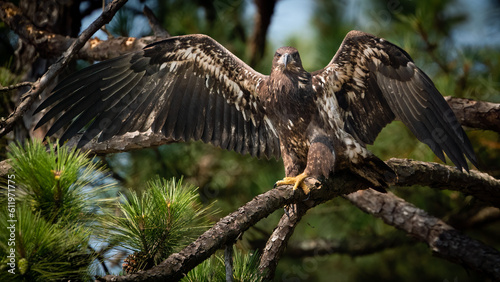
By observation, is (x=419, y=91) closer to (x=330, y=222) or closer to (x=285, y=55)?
(x=285, y=55)

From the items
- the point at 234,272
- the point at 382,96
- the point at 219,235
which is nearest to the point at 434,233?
the point at 382,96

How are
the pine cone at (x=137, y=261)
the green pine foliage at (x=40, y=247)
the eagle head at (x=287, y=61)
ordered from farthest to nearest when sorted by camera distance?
the eagle head at (x=287, y=61) → the pine cone at (x=137, y=261) → the green pine foliage at (x=40, y=247)

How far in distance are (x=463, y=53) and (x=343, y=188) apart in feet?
7.72

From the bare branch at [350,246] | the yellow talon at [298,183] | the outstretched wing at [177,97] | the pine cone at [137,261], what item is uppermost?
the outstretched wing at [177,97]

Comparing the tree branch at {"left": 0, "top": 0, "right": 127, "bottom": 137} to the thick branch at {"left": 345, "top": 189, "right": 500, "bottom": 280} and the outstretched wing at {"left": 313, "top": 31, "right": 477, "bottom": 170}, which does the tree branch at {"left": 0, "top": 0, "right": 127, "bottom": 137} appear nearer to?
the outstretched wing at {"left": 313, "top": 31, "right": 477, "bottom": 170}

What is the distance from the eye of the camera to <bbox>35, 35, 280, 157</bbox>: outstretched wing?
3.28 m

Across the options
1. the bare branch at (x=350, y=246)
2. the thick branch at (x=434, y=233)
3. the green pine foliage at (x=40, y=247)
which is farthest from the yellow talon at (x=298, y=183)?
the bare branch at (x=350, y=246)

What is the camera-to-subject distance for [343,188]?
3.01 m

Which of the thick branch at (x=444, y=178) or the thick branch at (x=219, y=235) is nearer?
the thick branch at (x=219, y=235)

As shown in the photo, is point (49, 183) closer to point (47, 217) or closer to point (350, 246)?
point (47, 217)

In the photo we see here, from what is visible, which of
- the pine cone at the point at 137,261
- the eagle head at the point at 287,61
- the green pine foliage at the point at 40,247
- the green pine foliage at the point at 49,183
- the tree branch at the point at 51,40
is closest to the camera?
the green pine foliage at the point at 40,247

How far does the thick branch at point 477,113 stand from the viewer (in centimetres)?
336

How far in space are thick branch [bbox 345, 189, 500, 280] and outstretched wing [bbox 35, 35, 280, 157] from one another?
3.09 feet

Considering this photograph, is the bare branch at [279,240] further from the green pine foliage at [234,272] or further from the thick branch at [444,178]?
the thick branch at [444,178]
